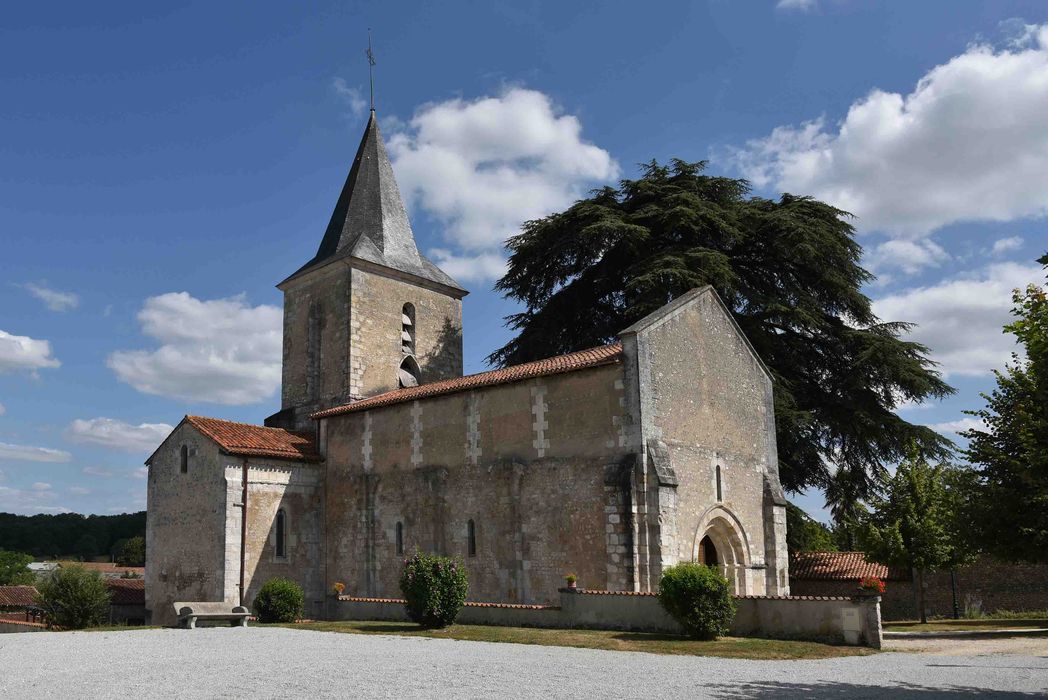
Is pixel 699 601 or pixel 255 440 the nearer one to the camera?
pixel 699 601

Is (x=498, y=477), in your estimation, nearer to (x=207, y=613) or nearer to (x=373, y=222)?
(x=207, y=613)

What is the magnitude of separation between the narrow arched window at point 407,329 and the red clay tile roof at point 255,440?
5582mm

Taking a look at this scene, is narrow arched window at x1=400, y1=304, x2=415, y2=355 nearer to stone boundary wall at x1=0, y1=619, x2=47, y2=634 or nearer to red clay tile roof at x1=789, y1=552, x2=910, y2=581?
stone boundary wall at x1=0, y1=619, x2=47, y2=634

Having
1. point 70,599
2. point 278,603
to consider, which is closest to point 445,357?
point 278,603

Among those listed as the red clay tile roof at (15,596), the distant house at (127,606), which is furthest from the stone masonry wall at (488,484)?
the red clay tile roof at (15,596)

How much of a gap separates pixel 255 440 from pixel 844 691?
20.4 m

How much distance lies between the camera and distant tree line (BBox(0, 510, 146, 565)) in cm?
7562

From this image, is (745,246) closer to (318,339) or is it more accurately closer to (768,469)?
(768,469)

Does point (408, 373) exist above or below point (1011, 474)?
above

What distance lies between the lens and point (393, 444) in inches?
1011

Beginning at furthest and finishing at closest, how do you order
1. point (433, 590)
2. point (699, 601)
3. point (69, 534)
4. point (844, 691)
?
point (69, 534), point (433, 590), point (699, 601), point (844, 691)

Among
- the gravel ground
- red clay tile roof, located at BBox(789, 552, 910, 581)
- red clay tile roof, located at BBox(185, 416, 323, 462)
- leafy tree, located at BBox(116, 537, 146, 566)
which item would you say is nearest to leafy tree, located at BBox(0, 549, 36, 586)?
leafy tree, located at BBox(116, 537, 146, 566)

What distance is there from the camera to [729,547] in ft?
73.7

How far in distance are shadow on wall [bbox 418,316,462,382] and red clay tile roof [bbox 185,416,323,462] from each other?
5.97 metres
